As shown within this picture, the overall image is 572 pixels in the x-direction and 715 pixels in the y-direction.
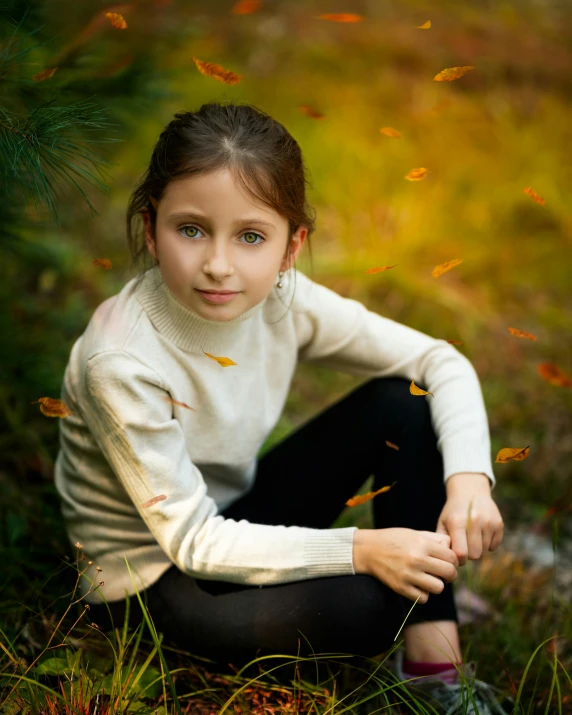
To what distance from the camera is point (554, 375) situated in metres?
2.33

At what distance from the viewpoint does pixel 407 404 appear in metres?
1.47

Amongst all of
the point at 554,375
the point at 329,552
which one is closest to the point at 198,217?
the point at 329,552

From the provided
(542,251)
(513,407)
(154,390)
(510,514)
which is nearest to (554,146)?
(542,251)

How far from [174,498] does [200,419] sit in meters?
0.19

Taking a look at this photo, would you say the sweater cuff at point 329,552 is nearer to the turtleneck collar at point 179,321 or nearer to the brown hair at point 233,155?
the turtleneck collar at point 179,321

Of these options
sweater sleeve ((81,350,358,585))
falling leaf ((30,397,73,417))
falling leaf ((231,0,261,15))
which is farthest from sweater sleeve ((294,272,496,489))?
falling leaf ((231,0,261,15))

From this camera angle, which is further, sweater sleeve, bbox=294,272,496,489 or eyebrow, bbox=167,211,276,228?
sweater sleeve, bbox=294,272,496,489

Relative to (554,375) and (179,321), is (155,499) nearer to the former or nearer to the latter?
(179,321)

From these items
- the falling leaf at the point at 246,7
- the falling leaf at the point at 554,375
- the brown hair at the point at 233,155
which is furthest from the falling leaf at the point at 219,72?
the falling leaf at the point at 554,375

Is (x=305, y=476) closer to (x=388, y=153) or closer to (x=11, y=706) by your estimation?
(x=11, y=706)

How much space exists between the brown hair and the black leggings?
0.50 meters

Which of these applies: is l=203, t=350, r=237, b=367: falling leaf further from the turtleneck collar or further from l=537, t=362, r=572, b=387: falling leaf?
l=537, t=362, r=572, b=387: falling leaf

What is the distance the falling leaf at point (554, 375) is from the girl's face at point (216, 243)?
1373 millimetres

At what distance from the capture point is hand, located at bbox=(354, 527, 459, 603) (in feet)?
3.69
